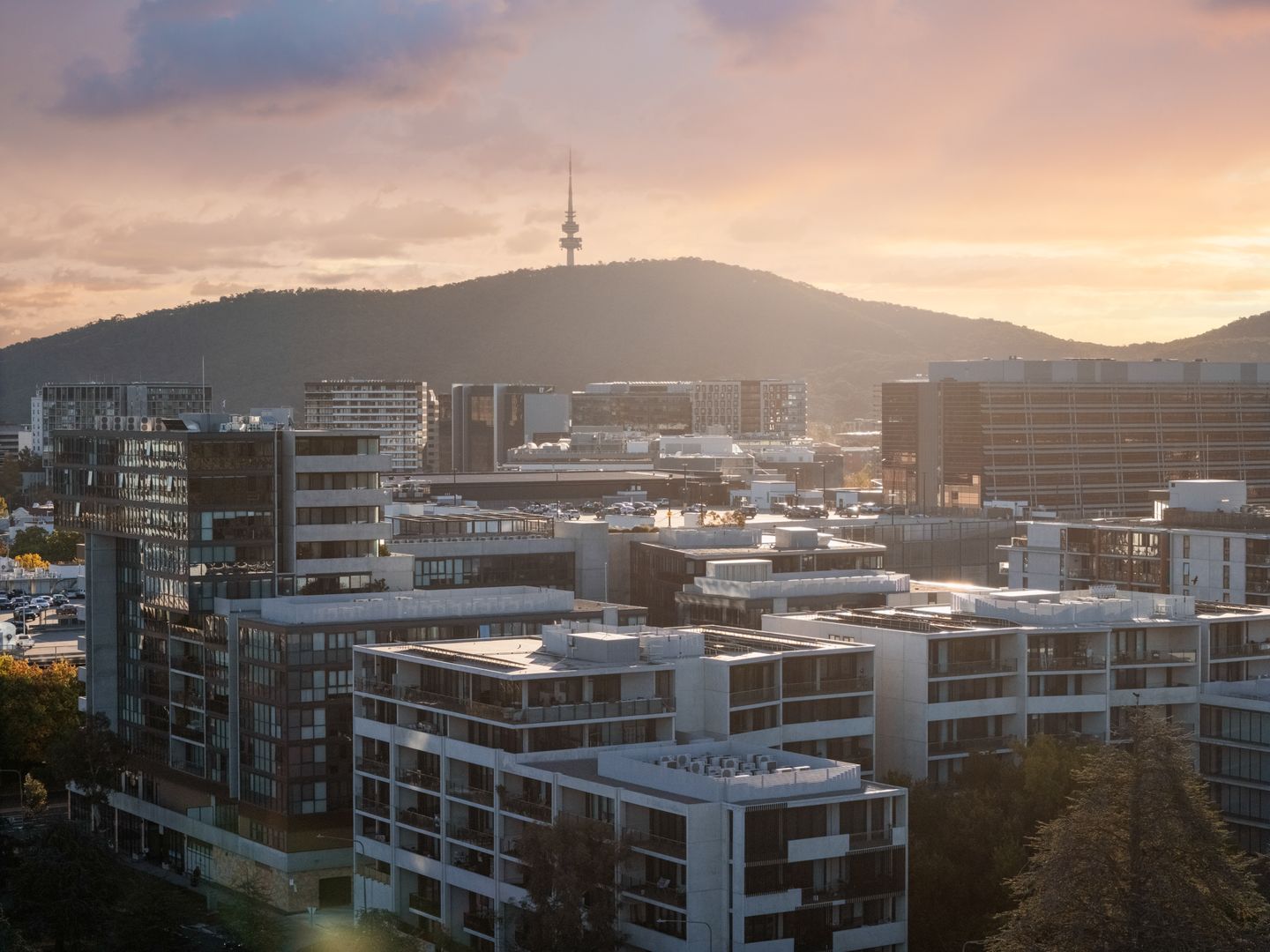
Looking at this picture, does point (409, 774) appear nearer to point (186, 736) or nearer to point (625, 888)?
point (625, 888)

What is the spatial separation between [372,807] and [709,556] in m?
31.9

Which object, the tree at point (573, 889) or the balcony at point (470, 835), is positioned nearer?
the tree at point (573, 889)

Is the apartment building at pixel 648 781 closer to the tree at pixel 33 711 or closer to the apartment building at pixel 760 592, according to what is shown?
the apartment building at pixel 760 592

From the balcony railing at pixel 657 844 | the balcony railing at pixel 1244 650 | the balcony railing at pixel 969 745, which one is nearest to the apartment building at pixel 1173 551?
the balcony railing at pixel 1244 650

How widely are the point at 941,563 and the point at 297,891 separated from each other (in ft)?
234

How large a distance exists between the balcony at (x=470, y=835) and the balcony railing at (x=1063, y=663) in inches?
1037

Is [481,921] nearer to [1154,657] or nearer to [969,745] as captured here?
[969,745]

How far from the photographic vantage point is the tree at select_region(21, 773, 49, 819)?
330 feet

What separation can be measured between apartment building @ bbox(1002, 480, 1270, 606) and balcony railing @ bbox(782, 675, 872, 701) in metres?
39.5

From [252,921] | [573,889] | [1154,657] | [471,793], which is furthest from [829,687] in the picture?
[252,921]

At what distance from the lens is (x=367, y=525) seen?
96750 millimetres

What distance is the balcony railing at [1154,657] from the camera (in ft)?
275

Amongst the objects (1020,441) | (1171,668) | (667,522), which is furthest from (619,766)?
(1020,441)

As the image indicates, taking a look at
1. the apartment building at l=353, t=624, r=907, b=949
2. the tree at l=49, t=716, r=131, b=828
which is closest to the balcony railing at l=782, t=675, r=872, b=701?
the apartment building at l=353, t=624, r=907, b=949
